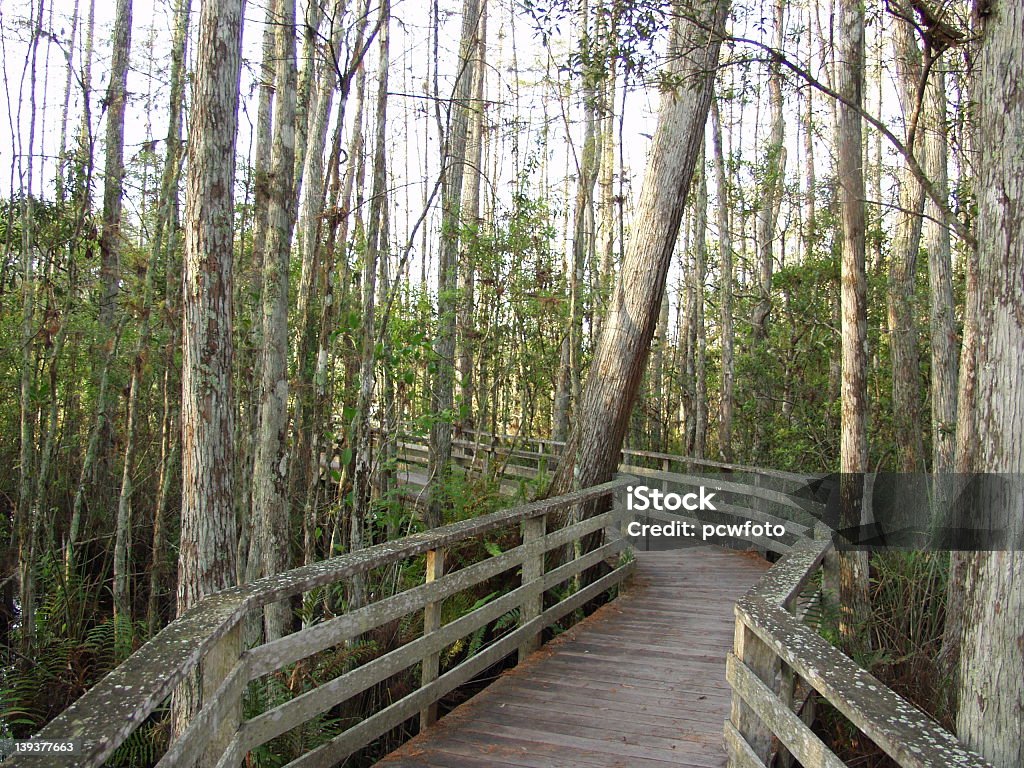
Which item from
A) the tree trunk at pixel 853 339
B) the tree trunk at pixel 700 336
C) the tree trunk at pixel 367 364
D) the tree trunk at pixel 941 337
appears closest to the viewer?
the tree trunk at pixel 367 364

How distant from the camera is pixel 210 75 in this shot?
5.22 m

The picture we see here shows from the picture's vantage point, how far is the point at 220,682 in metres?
2.81

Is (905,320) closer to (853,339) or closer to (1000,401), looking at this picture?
(853,339)

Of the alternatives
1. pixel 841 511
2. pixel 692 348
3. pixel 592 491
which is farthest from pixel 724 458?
pixel 592 491

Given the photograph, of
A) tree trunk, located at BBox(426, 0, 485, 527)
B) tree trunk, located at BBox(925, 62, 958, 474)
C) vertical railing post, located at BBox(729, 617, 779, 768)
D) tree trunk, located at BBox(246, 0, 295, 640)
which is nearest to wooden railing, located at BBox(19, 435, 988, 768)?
vertical railing post, located at BBox(729, 617, 779, 768)

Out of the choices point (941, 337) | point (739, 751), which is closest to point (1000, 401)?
point (739, 751)

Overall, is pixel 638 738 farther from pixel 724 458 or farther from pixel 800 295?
pixel 800 295

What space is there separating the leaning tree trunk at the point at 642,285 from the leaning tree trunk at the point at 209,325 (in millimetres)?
4379

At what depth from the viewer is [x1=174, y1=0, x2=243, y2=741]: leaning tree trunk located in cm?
510

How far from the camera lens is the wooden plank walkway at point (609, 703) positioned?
4.18m

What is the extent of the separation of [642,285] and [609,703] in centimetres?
485

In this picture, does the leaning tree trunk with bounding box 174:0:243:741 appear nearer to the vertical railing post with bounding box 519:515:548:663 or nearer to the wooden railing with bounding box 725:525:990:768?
the vertical railing post with bounding box 519:515:548:663

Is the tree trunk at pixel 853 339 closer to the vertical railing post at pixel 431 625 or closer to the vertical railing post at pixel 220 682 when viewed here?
the vertical railing post at pixel 431 625

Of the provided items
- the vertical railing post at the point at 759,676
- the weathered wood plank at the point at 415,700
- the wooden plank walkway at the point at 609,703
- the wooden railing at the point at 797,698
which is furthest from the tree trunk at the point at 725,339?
the vertical railing post at the point at 759,676
